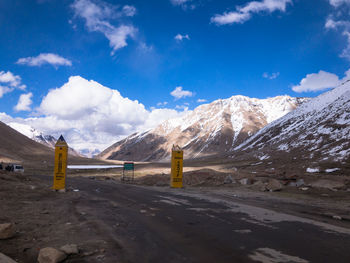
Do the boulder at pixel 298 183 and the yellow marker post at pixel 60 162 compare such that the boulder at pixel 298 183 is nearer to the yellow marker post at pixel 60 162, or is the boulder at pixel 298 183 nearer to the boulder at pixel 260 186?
the boulder at pixel 260 186

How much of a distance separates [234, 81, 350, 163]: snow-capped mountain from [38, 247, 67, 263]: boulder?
5715cm

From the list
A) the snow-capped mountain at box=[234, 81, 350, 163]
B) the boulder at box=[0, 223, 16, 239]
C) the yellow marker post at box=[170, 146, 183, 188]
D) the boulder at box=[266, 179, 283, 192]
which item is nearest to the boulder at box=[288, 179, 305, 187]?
the boulder at box=[266, 179, 283, 192]

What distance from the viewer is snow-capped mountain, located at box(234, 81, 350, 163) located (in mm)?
63625

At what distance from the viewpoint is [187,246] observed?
6.86 m

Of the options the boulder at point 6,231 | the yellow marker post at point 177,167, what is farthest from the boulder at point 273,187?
the boulder at point 6,231

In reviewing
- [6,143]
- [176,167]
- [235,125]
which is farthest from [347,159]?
[235,125]

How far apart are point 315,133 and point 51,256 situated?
87.3 meters

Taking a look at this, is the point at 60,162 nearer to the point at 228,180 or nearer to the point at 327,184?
the point at 228,180

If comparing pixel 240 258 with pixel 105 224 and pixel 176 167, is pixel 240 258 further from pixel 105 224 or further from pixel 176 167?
pixel 176 167

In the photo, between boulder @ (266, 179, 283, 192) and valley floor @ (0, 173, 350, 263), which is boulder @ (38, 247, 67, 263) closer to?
valley floor @ (0, 173, 350, 263)

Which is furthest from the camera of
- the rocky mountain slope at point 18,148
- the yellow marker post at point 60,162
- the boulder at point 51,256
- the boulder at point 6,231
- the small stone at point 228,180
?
the rocky mountain slope at point 18,148

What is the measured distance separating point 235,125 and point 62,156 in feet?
607

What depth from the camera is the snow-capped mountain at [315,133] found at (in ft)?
209

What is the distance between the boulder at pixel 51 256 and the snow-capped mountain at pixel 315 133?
5715 centimetres
